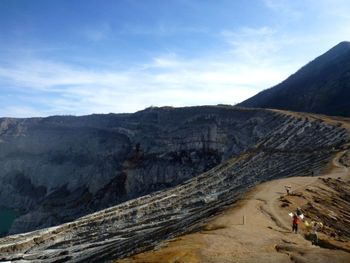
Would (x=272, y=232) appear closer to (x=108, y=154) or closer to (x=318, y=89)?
(x=108, y=154)

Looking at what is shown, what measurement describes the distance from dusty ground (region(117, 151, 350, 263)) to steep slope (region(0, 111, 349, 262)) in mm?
3543

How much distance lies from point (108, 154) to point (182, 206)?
2151 inches

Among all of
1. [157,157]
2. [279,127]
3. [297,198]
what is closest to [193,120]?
[157,157]

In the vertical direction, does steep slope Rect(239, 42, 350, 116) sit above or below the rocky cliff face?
above

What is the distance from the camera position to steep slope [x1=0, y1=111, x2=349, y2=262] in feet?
112

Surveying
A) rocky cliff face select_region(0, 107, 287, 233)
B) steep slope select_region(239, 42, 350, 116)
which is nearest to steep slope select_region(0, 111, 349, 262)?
rocky cliff face select_region(0, 107, 287, 233)

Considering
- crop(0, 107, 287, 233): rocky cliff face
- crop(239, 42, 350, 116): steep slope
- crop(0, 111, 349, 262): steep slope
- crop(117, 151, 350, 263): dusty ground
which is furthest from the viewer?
crop(239, 42, 350, 116): steep slope

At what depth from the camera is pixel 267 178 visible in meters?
47.6

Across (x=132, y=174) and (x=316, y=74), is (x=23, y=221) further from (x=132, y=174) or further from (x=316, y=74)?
(x=316, y=74)

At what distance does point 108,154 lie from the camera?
95.5 m

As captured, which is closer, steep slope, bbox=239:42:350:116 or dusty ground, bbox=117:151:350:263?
dusty ground, bbox=117:151:350:263

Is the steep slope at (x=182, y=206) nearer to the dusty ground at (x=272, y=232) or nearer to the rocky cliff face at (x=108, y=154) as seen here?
the dusty ground at (x=272, y=232)

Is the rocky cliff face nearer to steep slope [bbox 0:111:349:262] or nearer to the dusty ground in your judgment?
steep slope [bbox 0:111:349:262]

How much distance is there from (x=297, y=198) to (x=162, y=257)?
15058 millimetres
